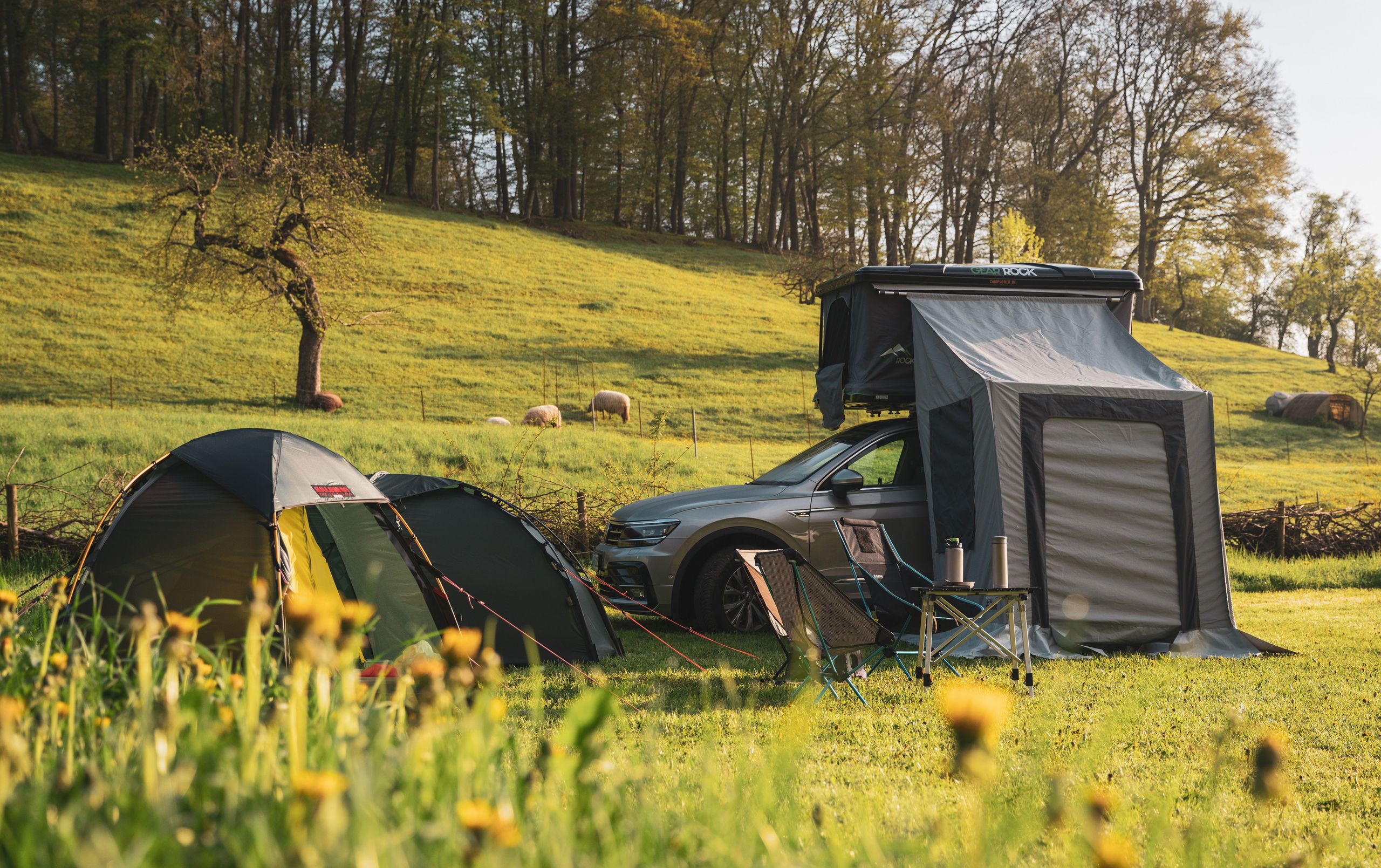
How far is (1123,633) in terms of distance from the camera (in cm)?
737

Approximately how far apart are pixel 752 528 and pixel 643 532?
0.87 m

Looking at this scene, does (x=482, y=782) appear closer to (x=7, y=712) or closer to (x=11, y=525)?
(x=7, y=712)

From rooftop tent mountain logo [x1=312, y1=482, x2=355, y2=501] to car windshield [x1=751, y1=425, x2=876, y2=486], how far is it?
11.6ft

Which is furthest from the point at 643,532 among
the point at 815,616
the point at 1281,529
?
the point at 1281,529

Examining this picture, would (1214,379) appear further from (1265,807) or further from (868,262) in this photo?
(1265,807)

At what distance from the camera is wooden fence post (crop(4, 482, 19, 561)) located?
30.8 feet

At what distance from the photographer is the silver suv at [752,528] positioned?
7785 mm

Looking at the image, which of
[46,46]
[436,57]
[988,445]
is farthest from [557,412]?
[46,46]

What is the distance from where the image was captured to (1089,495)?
24.4 ft

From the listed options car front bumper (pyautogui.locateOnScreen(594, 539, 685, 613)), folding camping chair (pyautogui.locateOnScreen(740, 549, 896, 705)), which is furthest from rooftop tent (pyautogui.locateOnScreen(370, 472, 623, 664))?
folding camping chair (pyautogui.locateOnScreen(740, 549, 896, 705))

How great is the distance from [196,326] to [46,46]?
2210 centimetres

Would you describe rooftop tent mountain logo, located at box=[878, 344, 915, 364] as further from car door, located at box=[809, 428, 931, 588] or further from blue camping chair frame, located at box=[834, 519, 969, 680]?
blue camping chair frame, located at box=[834, 519, 969, 680]

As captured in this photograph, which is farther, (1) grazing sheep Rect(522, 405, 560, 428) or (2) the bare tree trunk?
(2) the bare tree trunk

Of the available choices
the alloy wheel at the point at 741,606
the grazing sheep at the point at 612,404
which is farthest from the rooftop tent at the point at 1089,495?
the grazing sheep at the point at 612,404
